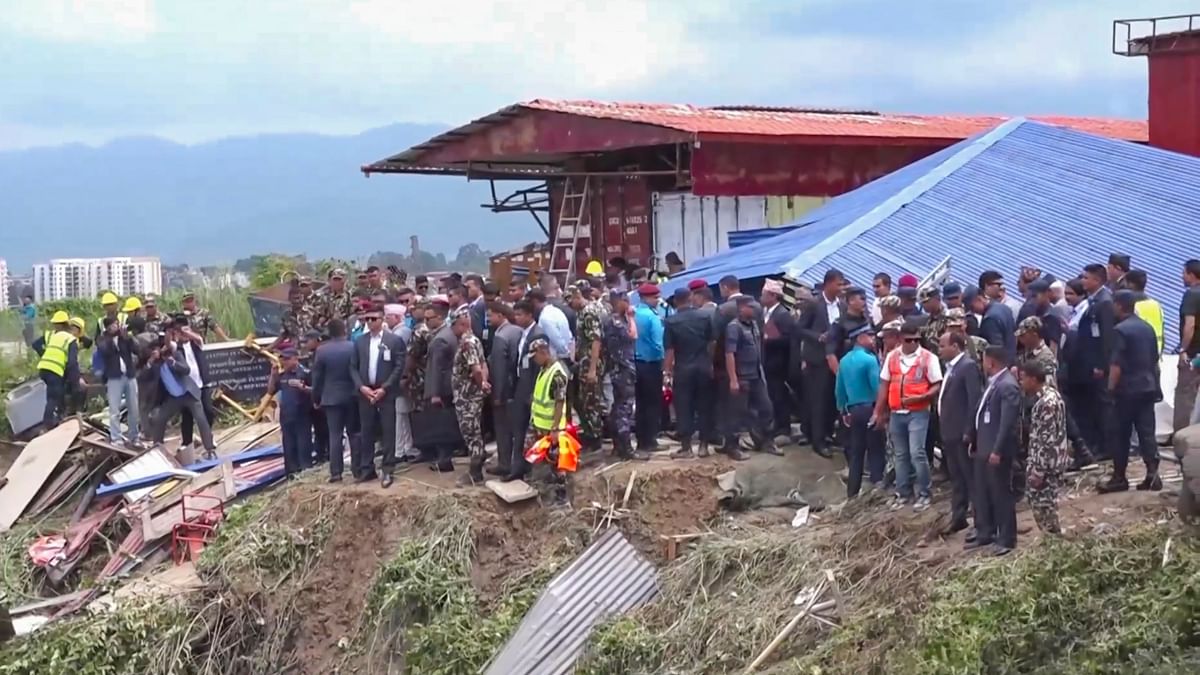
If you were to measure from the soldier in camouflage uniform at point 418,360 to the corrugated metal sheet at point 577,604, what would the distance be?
8.12 ft

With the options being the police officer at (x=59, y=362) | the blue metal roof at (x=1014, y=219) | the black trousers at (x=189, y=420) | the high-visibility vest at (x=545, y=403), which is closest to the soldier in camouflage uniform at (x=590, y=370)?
the high-visibility vest at (x=545, y=403)

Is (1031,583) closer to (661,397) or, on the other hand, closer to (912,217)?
(661,397)

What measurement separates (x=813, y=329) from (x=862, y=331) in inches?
31.1

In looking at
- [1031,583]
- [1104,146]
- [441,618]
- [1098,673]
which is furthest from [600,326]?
[1104,146]

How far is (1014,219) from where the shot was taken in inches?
624

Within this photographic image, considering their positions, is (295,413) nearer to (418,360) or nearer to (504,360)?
(418,360)

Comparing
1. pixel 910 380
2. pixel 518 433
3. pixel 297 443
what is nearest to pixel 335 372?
pixel 297 443

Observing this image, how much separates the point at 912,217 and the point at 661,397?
5299mm

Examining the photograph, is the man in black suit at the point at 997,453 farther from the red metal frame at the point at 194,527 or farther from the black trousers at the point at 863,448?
the red metal frame at the point at 194,527

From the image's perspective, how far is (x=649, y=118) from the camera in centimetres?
2033

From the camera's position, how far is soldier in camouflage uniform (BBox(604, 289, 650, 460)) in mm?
11992

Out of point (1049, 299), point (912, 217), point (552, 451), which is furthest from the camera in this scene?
point (912, 217)

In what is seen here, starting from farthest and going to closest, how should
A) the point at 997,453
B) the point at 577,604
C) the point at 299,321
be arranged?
the point at 299,321, the point at 577,604, the point at 997,453

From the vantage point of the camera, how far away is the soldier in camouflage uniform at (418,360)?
1254cm
